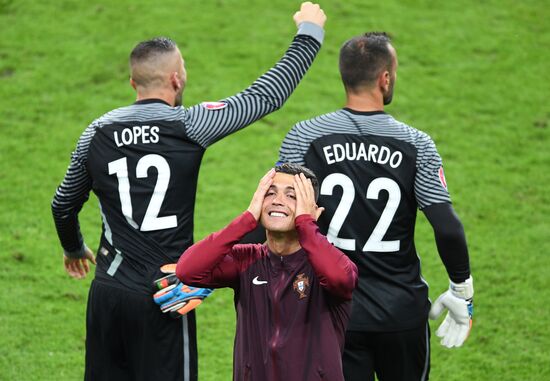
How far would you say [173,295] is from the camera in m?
4.46

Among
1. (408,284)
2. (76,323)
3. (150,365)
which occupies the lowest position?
(76,323)

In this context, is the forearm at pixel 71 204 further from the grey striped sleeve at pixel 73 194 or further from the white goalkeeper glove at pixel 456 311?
the white goalkeeper glove at pixel 456 311

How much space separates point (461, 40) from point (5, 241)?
5882 mm

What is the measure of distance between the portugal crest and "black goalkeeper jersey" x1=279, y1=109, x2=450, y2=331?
0.71m

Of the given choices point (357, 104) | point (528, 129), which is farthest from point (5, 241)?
point (528, 129)

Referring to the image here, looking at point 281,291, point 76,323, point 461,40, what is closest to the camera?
point 281,291

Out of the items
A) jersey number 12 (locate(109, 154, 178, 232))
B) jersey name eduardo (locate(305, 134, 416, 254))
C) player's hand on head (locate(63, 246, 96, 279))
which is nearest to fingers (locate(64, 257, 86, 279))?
player's hand on head (locate(63, 246, 96, 279))

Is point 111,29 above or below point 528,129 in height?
above

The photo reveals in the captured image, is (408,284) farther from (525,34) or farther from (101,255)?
(525,34)

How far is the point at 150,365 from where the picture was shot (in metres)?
4.55

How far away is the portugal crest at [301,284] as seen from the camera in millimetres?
3713

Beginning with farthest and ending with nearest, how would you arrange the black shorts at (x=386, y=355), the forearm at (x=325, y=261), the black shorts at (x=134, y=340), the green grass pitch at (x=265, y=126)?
the green grass pitch at (x=265, y=126) → the black shorts at (x=134, y=340) → the black shorts at (x=386, y=355) → the forearm at (x=325, y=261)

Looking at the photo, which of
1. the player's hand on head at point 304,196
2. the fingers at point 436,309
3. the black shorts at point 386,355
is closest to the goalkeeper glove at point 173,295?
the black shorts at point 386,355

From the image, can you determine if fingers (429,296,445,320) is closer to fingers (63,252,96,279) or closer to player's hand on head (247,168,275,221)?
player's hand on head (247,168,275,221)
